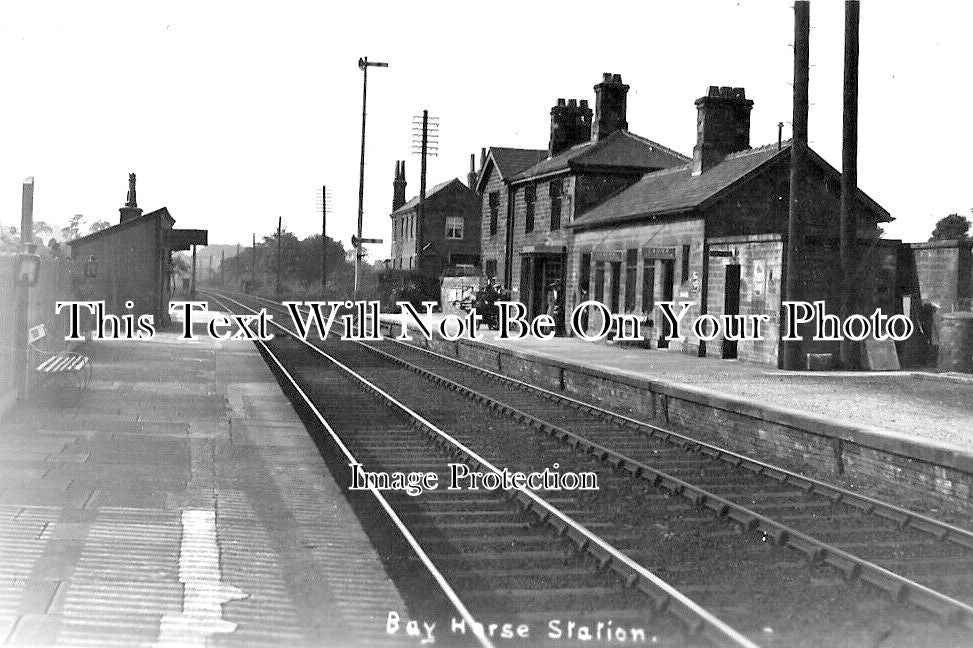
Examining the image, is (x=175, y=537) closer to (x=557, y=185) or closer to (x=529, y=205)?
(x=557, y=185)

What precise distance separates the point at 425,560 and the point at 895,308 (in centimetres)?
1786

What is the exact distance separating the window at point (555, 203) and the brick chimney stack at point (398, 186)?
3466 cm

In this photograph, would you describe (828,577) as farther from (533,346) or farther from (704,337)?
(533,346)

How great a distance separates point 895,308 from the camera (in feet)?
73.9

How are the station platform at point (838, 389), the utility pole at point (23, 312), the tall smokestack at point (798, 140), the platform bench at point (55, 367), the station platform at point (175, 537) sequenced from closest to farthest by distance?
the station platform at point (175, 537)
the station platform at point (838, 389)
the utility pole at point (23, 312)
the platform bench at point (55, 367)
the tall smokestack at point (798, 140)

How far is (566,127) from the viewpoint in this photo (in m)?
41.8

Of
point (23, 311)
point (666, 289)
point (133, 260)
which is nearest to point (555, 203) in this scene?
point (666, 289)

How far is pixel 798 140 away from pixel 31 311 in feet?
42.9

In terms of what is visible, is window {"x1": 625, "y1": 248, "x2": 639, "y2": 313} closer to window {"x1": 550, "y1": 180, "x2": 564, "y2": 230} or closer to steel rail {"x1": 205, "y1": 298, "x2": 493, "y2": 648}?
window {"x1": 550, "y1": 180, "x2": 564, "y2": 230}

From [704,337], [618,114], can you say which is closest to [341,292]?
[618,114]

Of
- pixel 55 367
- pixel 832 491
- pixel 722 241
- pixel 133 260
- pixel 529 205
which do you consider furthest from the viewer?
pixel 529 205

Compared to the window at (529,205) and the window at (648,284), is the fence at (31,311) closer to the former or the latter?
the window at (648,284)

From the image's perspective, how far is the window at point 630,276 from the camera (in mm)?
29766

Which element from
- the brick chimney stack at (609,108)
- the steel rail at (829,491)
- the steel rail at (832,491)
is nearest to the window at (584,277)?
the brick chimney stack at (609,108)
